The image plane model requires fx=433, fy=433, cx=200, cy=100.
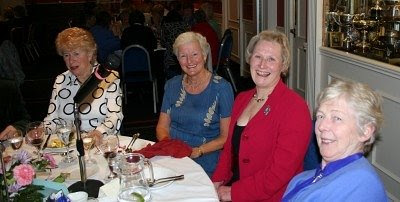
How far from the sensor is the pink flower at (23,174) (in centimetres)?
139

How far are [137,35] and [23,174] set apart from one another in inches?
171

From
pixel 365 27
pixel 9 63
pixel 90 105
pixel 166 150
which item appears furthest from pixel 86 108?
pixel 9 63

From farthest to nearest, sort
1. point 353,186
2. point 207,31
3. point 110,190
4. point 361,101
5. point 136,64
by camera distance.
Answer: point 207,31
point 136,64
point 110,190
point 361,101
point 353,186

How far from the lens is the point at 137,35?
560 cm

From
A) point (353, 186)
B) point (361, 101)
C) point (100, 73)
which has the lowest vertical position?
point (353, 186)

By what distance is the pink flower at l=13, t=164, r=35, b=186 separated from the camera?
139 cm

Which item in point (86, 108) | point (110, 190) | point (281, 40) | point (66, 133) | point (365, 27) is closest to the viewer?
point (110, 190)

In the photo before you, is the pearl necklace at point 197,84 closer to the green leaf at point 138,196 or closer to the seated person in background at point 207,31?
the green leaf at point 138,196

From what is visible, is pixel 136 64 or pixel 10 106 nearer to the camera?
pixel 10 106

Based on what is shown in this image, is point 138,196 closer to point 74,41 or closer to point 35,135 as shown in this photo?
point 35,135

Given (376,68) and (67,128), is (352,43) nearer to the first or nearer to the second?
(376,68)

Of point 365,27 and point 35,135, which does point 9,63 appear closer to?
point 35,135

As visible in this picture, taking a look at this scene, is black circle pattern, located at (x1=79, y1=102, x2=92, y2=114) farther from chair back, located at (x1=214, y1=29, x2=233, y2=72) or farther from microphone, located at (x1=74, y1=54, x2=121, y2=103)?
chair back, located at (x1=214, y1=29, x2=233, y2=72)

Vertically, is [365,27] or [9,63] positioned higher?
[365,27]
